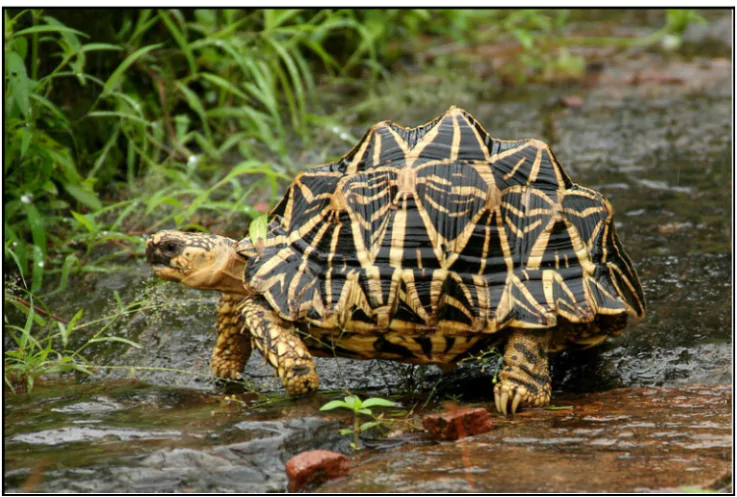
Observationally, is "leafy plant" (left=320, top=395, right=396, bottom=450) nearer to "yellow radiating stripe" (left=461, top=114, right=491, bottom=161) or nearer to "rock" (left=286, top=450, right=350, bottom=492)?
"rock" (left=286, top=450, right=350, bottom=492)

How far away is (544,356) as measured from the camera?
3.64 m

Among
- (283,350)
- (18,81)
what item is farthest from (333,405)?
(18,81)

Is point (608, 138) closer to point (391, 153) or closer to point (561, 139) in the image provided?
point (561, 139)

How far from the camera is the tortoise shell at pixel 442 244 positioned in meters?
3.54

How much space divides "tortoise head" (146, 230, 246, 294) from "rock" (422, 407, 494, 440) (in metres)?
1.09

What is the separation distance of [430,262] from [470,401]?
2.07ft

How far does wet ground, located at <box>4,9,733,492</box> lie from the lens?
2.95 m

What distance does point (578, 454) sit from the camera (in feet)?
10.1

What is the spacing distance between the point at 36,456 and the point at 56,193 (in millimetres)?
2417

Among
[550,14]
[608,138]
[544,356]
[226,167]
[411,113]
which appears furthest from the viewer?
[550,14]

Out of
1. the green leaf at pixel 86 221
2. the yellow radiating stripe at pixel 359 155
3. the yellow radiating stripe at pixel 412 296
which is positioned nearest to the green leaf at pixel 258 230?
the yellow radiating stripe at pixel 359 155

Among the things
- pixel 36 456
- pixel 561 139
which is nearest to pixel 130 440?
pixel 36 456

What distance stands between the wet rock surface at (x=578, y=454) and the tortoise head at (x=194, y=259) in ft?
3.48

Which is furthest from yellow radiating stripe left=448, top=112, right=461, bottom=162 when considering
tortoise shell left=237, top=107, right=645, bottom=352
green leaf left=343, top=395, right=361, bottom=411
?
green leaf left=343, top=395, right=361, bottom=411
